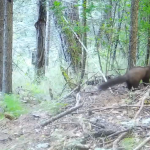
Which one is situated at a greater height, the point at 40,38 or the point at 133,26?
the point at 133,26

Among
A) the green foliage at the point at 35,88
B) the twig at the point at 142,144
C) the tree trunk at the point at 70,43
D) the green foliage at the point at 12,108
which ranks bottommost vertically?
the green foliage at the point at 35,88

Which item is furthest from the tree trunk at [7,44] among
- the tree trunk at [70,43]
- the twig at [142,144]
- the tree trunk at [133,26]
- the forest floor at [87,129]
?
the twig at [142,144]

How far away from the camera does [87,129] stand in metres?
3.42

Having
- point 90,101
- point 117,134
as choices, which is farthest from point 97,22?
point 117,134

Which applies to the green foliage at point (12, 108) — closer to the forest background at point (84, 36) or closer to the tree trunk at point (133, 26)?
the forest background at point (84, 36)

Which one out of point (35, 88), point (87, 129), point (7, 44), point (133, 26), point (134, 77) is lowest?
point (35, 88)

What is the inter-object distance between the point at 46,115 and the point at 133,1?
4146 millimetres

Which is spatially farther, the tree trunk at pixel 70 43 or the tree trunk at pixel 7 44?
the tree trunk at pixel 70 43

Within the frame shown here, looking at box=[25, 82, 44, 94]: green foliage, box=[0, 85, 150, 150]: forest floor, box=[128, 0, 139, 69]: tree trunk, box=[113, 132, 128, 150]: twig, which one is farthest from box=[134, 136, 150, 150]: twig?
box=[25, 82, 44, 94]: green foliage

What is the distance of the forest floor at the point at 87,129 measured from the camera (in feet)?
9.94

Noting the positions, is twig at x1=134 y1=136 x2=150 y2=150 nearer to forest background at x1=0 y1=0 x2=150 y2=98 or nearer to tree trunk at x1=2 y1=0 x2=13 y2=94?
forest background at x1=0 y1=0 x2=150 y2=98

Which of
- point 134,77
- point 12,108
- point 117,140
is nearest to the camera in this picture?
point 117,140

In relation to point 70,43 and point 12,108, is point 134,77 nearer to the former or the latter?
point 12,108

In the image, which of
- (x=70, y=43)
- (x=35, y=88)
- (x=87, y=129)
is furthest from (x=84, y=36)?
(x=87, y=129)
